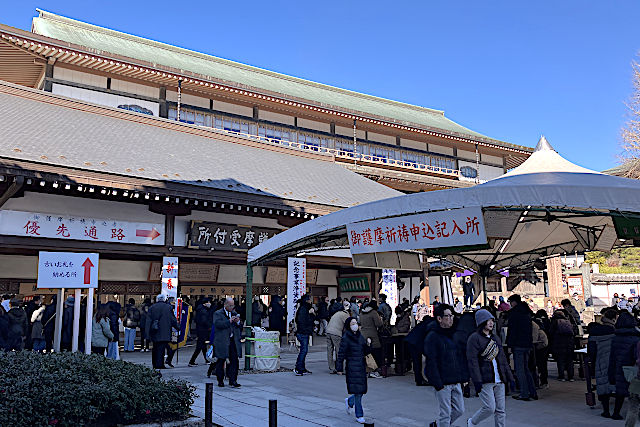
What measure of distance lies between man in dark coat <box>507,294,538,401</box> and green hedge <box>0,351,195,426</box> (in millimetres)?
5123

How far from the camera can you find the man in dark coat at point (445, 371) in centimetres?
550

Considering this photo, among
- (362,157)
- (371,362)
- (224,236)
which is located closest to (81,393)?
(371,362)

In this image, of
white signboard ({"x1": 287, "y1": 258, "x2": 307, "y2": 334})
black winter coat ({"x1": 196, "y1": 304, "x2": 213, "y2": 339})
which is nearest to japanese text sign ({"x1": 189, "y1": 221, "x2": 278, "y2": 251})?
white signboard ({"x1": 287, "y1": 258, "x2": 307, "y2": 334})

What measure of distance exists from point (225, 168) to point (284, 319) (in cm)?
601

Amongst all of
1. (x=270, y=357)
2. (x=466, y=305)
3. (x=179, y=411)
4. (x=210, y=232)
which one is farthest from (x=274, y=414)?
(x=466, y=305)

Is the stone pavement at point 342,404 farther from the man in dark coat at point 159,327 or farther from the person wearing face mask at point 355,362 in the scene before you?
the man in dark coat at point 159,327

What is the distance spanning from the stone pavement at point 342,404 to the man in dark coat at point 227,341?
31 centimetres

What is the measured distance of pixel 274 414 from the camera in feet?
16.5

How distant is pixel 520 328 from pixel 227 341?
16.9ft

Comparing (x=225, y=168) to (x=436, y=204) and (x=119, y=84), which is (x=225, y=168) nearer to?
(x=119, y=84)

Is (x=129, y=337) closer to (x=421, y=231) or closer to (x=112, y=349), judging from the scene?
(x=112, y=349)

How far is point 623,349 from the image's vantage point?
253 inches

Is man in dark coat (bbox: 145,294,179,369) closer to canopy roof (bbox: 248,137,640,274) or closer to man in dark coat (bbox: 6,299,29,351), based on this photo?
canopy roof (bbox: 248,137,640,274)

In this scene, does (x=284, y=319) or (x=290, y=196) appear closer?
(x=290, y=196)
